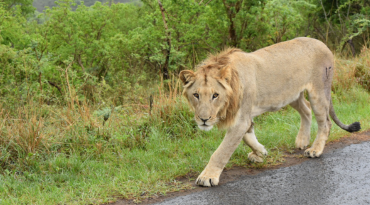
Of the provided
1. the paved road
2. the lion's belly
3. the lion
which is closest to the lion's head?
the lion

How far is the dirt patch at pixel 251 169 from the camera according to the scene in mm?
4090

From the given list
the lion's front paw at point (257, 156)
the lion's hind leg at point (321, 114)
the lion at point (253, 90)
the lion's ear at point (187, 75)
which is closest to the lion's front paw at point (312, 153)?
the lion at point (253, 90)

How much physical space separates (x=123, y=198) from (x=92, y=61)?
12.5 metres

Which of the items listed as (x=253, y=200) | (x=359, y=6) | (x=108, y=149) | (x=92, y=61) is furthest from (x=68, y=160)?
(x=359, y=6)

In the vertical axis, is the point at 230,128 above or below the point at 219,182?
above

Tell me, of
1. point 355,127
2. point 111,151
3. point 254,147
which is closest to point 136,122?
point 111,151

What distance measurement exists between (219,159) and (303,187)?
1.01 m

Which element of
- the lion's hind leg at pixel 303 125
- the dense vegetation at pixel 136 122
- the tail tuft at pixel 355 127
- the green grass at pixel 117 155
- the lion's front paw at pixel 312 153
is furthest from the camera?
the lion's hind leg at pixel 303 125

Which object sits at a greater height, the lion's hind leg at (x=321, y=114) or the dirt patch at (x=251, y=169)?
the lion's hind leg at (x=321, y=114)

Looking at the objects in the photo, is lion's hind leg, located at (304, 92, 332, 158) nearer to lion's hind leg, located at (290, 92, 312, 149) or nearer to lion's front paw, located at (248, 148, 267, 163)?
lion's hind leg, located at (290, 92, 312, 149)

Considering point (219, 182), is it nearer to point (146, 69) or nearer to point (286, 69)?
point (286, 69)

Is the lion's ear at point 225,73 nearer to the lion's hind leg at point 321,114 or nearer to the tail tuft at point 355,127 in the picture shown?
the lion's hind leg at point 321,114

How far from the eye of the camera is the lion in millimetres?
4367

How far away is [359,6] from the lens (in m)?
16.0
